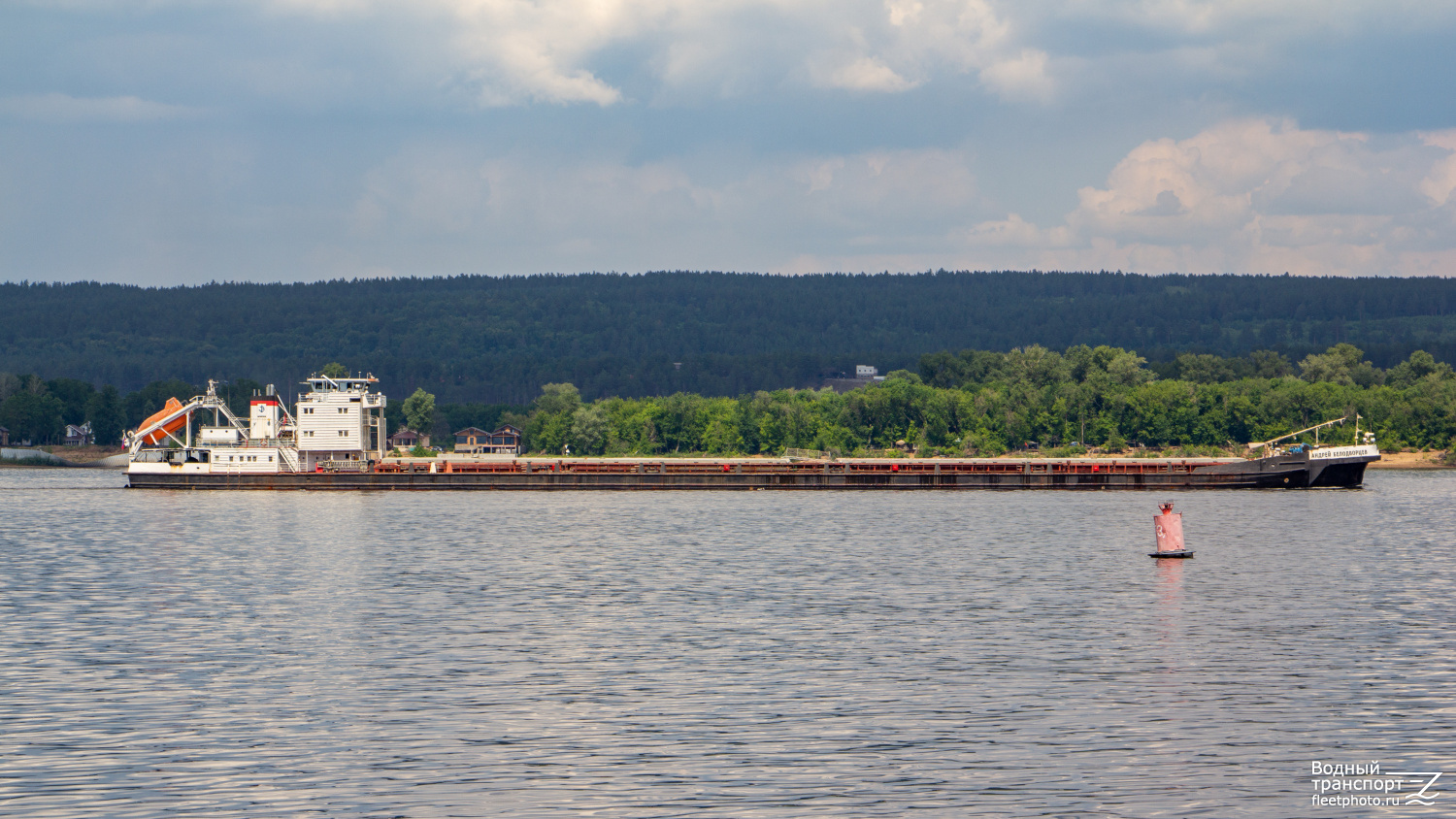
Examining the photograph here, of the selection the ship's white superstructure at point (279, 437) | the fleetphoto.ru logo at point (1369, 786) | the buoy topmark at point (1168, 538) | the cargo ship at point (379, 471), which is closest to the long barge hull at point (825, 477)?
→ the cargo ship at point (379, 471)

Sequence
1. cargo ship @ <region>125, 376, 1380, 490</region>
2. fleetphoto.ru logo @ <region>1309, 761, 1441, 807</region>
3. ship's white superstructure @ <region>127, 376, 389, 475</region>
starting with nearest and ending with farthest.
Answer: fleetphoto.ru logo @ <region>1309, 761, 1441, 807</region>
cargo ship @ <region>125, 376, 1380, 490</region>
ship's white superstructure @ <region>127, 376, 389, 475</region>

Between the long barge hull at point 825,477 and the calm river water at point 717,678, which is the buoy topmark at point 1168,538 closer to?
the calm river water at point 717,678

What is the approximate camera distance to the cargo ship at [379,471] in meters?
119

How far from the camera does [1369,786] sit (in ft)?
75.7

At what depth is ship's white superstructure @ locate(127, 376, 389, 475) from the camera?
119688 millimetres

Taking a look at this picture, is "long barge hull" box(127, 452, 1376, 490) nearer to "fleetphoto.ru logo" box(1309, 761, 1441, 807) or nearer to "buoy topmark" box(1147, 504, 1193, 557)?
"buoy topmark" box(1147, 504, 1193, 557)

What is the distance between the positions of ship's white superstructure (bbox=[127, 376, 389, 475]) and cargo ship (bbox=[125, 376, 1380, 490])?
0.28 feet

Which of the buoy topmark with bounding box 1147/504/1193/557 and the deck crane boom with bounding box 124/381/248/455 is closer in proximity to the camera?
the buoy topmark with bounding box 1147/504/1193/557

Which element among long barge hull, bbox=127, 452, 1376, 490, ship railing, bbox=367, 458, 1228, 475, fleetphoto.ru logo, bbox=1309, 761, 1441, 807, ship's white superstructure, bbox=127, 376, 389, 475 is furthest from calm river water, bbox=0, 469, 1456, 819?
ship railing, bbox=367, 458, 1228, 475

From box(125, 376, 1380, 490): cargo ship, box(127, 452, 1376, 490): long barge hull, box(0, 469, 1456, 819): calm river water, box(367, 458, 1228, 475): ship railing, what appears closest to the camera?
box(0, 469, 1456, 819): calm river water

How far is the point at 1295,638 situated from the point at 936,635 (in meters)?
9.80

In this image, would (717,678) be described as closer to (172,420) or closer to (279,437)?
(279,437)

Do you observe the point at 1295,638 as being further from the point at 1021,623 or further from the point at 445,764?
the point at 445,764

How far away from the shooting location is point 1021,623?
41.7 meters
